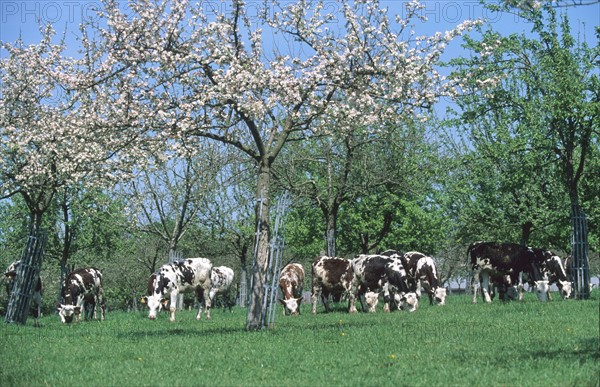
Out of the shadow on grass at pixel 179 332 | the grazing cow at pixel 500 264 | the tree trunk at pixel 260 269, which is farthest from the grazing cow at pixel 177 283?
the grazing cow at pixel 500 264

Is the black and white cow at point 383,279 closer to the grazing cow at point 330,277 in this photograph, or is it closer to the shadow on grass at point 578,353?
the grazing cow at point 330,277

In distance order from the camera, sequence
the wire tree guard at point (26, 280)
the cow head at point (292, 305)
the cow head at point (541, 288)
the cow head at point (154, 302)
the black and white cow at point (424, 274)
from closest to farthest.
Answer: the wire tree guard at point (26, 280)
the cow head at point (154, 302)
the cow head at point (292, 305)
the cow head at point (541, 288)
the black and white cow at point (424, 274)

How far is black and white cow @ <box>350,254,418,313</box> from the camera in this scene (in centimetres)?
3002

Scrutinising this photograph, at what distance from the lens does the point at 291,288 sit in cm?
3297

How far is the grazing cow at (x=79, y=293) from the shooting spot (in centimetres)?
3083

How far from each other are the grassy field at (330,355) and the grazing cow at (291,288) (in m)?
9.46

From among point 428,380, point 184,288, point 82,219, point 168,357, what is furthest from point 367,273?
point 82,219

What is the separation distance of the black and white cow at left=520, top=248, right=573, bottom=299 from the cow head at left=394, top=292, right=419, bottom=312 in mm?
7419

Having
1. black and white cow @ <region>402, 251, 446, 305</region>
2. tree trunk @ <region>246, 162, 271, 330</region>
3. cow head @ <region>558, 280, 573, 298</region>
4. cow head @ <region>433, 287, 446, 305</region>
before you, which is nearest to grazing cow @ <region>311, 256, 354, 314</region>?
black and white cow @ <region>402, 251, 446, 305</region>

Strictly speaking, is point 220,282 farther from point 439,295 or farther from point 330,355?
point 330,355

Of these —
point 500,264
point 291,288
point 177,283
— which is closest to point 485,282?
point 500,264

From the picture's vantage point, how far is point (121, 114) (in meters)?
20.0

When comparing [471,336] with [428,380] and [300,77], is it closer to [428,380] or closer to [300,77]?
[428,380]

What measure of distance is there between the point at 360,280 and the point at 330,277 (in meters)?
1.45
